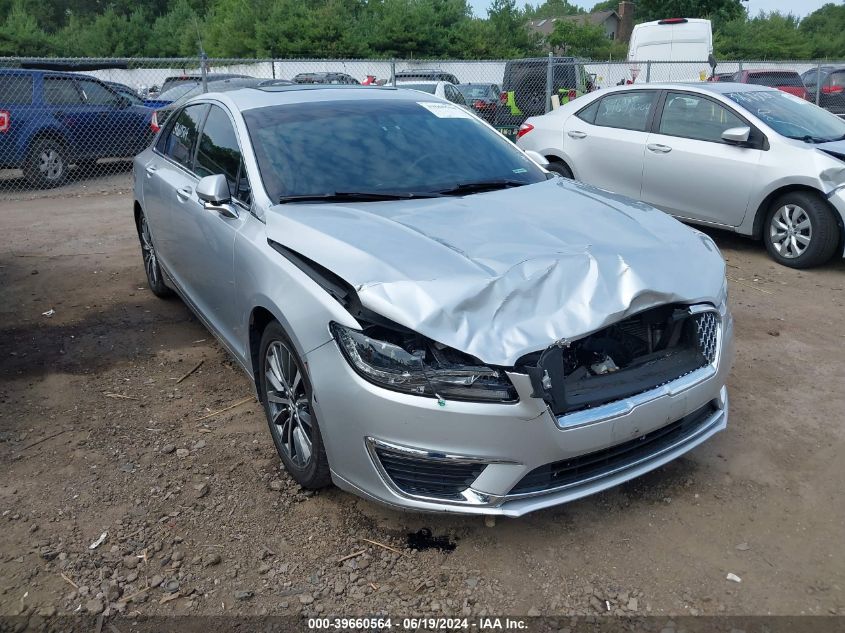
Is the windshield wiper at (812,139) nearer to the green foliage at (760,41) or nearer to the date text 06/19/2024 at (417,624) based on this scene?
the date text 06/19/2024 at (417,624)

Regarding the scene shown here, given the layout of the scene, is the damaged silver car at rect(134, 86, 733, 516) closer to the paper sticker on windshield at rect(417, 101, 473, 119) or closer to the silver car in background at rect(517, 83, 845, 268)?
the paper sticker on windshield at rect(417, 101, 473, 119)

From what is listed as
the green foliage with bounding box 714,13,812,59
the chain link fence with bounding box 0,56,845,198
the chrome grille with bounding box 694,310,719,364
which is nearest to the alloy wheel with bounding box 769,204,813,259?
the chrome grille with bounding box 694,310,719,364

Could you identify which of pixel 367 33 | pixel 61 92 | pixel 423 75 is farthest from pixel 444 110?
pixel 367 33

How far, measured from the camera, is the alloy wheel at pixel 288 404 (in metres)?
3.11

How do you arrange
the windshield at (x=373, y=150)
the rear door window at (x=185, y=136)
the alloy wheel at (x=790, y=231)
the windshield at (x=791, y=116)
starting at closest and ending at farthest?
the windshield at (x=373, y=150), the rear door window at (x=185, y=136), the alloy wheel at (x=790, y=231), the windshield at (x=791, y=116)

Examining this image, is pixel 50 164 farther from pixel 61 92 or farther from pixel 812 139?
pixel 812 139

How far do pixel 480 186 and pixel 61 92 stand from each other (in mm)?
10457

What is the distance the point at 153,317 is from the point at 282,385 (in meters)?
2.75

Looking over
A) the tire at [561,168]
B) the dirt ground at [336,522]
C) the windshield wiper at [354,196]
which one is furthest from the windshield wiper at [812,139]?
the windshield wiper at [354,196]

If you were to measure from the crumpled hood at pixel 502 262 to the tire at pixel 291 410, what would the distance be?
45cm

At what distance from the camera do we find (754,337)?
4992mm

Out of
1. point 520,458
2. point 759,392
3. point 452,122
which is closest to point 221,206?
point 452,122

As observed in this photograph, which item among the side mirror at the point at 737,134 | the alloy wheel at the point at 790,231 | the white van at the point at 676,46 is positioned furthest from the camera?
the white van at the point at 676,46

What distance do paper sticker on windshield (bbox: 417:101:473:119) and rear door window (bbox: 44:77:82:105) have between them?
9.51 metres
